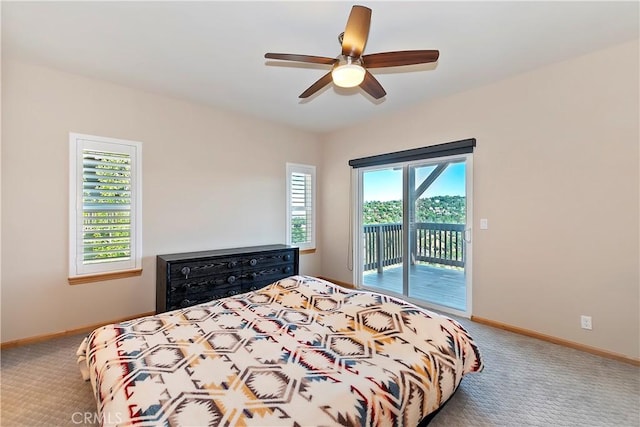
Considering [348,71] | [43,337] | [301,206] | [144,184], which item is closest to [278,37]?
[348,71]

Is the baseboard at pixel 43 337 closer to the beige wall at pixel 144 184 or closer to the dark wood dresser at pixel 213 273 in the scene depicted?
the beige wall at pixel 144 184

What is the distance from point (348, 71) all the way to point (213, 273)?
2.59 meters

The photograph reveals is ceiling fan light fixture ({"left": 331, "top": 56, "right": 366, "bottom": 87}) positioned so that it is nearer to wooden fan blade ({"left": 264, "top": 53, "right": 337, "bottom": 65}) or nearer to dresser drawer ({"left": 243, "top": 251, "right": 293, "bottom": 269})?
wooden fan blade ({"left": 264, "top": 53, "right": 337, "bottom": 65})

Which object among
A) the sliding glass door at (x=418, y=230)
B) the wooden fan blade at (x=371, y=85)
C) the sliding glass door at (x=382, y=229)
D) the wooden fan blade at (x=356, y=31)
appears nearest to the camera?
the wooden fan blade at (x=356, y=31)

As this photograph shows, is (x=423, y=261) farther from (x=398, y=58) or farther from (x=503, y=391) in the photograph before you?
(x=398, y=58)

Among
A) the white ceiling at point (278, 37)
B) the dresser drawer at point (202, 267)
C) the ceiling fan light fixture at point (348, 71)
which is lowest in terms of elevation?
the dresser drawer at point (202, 267)

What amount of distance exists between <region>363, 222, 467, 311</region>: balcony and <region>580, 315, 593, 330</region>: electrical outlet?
1.06m

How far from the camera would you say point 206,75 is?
9.66 feet

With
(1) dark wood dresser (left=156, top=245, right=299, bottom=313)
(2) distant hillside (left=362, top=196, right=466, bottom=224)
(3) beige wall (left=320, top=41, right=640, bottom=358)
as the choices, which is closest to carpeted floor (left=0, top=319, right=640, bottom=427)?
(3) beige wall (left=320, top=41, right=640, bottom=358)

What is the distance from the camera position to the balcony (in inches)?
141

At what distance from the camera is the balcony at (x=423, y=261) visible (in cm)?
359

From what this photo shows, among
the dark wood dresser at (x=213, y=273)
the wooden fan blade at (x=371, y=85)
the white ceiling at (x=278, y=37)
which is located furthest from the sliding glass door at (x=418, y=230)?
the wooden fan blade at (x=371, y=85)

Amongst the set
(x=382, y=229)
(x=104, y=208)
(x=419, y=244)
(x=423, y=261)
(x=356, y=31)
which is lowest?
(x=423, y=261)

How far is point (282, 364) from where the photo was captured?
4.83 ft
